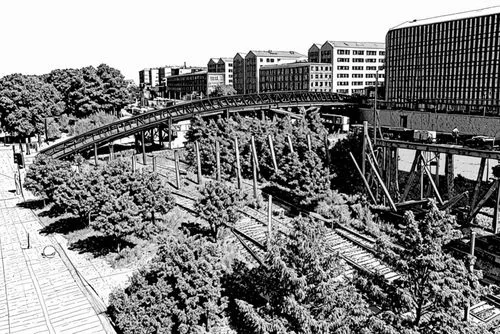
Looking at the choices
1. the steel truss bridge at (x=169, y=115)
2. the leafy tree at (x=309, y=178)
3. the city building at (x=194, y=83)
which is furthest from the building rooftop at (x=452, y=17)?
the city building at (x=194, y=83)

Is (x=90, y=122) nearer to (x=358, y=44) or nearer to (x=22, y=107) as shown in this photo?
(x=22, y=107)

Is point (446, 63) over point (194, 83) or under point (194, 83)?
under

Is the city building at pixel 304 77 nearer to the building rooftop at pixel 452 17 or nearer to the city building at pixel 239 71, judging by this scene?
the city building at pixel 239 71

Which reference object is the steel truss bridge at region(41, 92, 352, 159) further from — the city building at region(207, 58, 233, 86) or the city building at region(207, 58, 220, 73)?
the city building at region(207, 58, 220, 73)

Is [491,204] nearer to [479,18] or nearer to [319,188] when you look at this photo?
[319,188]

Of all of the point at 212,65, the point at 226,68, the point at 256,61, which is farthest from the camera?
the point at 212,65

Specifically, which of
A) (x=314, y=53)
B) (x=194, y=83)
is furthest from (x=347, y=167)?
(x=194, y=83)
